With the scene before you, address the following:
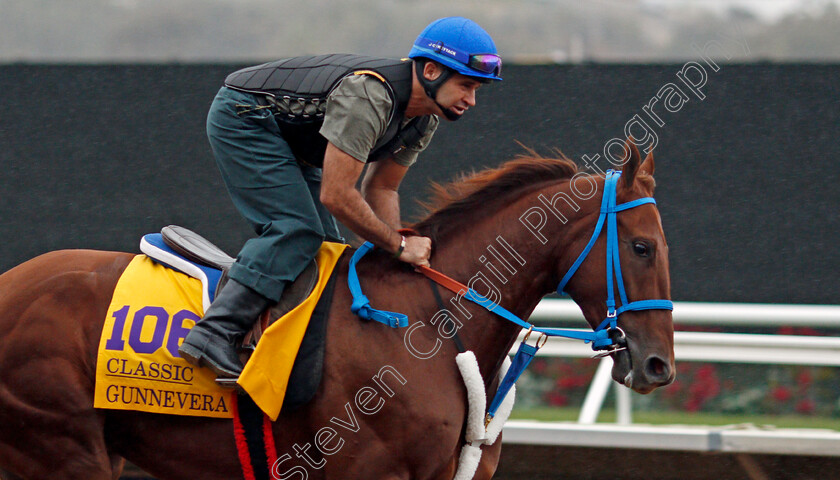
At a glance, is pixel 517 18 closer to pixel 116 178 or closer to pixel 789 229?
pixel 789 229

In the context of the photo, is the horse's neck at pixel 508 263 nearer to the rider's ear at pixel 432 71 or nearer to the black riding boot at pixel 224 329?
the rider's ear at pixel 432 71

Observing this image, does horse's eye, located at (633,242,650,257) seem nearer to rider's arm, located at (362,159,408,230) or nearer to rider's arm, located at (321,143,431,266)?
rider's arm, located at (321,143,431,266)

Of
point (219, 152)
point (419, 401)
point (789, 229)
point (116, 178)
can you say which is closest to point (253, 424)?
point (419, 401)

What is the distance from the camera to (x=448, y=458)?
277 cm

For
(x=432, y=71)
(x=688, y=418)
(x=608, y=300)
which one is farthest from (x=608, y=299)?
(x=688, y=418)

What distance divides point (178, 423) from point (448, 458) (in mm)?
925

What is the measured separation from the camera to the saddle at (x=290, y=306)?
276cm

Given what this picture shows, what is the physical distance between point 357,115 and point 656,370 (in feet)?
4.17

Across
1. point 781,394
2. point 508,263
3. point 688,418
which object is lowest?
point 508,263

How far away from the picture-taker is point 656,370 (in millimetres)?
2740

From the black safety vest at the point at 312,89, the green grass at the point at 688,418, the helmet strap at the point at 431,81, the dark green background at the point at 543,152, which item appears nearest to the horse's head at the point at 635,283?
the helmet strap at the point at 431,81

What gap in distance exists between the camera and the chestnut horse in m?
2.76

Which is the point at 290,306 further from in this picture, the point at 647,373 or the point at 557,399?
the point at 557,399

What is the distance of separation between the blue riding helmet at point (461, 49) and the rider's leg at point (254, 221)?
0.61m
